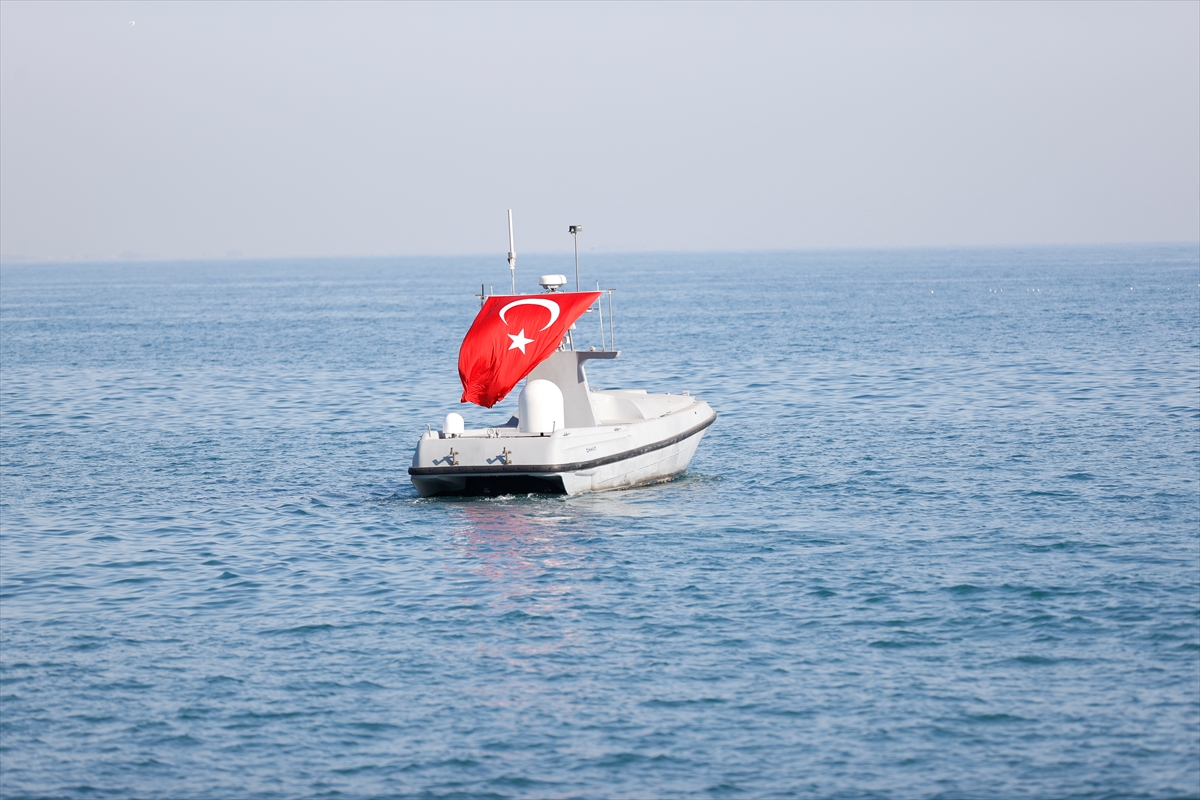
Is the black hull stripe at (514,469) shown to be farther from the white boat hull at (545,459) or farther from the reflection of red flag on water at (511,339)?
the reflection of red flag on water at (511,339)

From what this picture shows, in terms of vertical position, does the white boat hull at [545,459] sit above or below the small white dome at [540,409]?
below

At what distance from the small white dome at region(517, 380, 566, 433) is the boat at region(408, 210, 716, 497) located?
0.02 m

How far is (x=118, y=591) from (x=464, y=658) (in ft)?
22.0

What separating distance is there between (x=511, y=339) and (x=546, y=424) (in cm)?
232

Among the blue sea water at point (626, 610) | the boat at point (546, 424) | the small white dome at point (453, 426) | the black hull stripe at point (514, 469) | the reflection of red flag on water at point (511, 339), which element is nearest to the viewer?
the blue sea water at point (626, 610)

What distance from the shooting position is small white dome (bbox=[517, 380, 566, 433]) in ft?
85.7

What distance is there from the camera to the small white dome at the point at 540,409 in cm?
2612

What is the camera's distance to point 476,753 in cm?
1374

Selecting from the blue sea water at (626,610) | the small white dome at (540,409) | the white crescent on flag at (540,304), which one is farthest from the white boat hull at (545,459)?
the white crescent on flag at (540,304)

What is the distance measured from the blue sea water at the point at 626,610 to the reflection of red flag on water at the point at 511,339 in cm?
288

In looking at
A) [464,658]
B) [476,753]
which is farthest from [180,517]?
[476,753]

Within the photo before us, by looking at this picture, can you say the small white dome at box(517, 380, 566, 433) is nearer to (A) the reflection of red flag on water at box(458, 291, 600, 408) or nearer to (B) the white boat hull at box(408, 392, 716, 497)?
(B) the white boat hull at box(408, 392, 716, 497)

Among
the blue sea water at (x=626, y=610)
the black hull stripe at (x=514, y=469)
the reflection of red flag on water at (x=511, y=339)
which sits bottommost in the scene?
the blue sea water at (x=626, y=610)

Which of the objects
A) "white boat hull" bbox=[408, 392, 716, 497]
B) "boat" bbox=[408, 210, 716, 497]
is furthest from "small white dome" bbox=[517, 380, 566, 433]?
"white boat hull" bbox=[408, 392, 716, 497]
